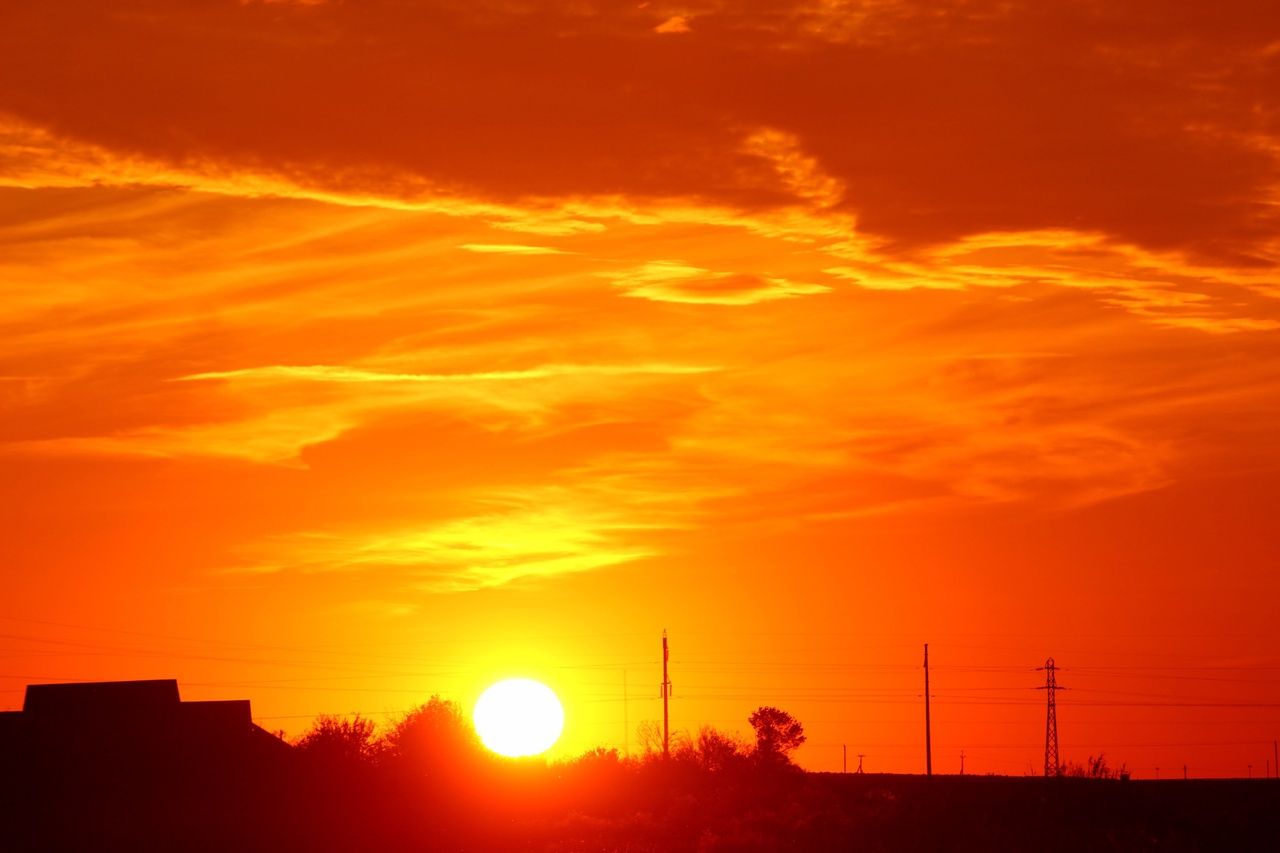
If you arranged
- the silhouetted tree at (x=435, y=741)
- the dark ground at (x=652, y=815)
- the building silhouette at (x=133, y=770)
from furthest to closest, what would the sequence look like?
the silhouetted tree at (x=435, y=741) < the building silhouette at (x=133, y=770) < the dark ground at (x=652, y=815)

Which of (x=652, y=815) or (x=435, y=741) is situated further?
(x=435, y=741)

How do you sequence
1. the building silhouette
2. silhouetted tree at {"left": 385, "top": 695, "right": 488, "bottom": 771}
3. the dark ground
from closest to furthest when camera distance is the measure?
the dark ground < the building silhouette < silhouetted tree at {"left": 385, "top": 695, "right": 488, "bottom": 771}

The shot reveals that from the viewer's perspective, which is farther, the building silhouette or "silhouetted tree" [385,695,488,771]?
"silhouetted tree" [385,695,488,771]

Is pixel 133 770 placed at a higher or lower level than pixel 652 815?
higher

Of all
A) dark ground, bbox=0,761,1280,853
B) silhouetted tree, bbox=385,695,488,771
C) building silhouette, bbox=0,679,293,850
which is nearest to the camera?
dark ground, bbox=0,761,1280,853

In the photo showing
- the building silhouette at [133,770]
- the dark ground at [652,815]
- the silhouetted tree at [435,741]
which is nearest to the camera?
the dark ground at [652,815]

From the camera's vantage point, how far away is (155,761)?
225 feet

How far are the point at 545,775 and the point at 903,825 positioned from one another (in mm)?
29526

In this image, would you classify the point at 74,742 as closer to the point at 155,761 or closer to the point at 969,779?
the point at 155,761

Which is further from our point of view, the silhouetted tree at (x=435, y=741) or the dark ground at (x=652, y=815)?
the silhouetted tree at (x=435, y=741)

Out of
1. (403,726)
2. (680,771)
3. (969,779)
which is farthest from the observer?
(403,726)

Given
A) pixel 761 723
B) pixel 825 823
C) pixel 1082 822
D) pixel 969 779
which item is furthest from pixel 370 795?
pixel 761 723

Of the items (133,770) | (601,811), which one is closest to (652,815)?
(601,811)

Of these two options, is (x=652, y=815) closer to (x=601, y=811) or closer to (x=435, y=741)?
(x=601, y=811)
